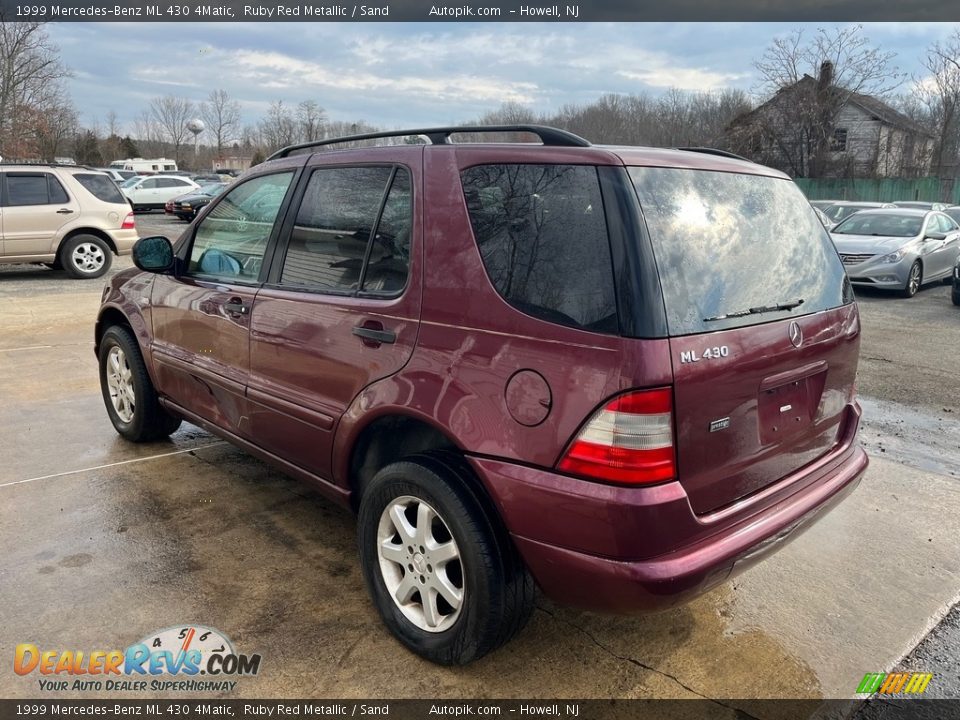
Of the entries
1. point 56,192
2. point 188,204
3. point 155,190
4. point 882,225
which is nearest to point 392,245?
point 56,192

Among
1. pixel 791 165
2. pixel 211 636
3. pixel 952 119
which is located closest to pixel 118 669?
pixel 211 636

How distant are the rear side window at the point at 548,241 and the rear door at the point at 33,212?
1170 cm

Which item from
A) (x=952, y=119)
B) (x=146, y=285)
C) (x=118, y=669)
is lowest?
(x=118, y=669)

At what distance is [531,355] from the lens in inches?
87.7

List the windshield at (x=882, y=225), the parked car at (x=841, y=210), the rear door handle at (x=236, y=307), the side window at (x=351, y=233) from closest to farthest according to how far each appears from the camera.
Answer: the side window at (x=351, y=233) < the rear door handle at (x=236, y=307) < the windshield at (x=882, y=225) < the parked car at (x=841, y=210)

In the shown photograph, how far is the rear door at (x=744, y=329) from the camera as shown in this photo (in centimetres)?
220

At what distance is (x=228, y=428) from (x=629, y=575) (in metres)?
2.39

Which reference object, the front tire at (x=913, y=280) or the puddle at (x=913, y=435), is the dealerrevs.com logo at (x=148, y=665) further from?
the front tire at (x=913, y=280)

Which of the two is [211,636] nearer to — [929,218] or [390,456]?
[390,456]

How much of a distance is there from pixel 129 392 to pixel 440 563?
3.10 m

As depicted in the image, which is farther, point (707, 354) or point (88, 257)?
point (88, 257)

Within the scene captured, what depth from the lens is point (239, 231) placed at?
3.69m

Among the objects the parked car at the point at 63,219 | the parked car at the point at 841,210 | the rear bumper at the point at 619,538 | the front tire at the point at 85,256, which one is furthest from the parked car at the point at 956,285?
the front tire at the point at 85,256

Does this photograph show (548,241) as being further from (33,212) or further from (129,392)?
(33,212)
